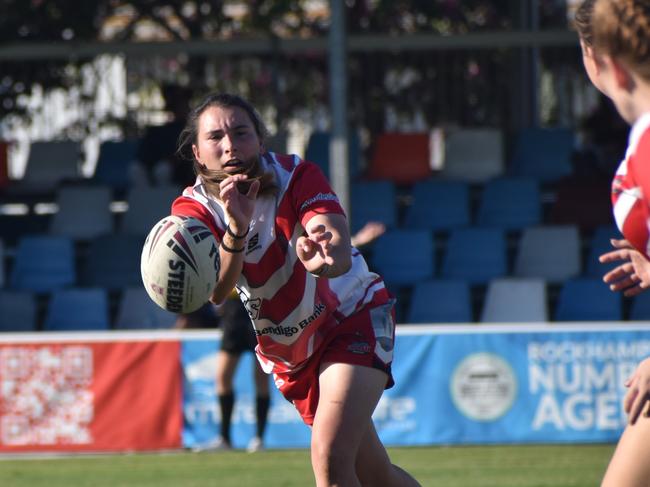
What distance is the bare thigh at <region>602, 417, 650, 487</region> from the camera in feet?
13.4

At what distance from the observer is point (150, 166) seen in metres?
14.3

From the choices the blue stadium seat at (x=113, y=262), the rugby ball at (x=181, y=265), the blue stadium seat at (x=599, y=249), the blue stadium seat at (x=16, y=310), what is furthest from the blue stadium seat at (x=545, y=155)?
the rugby ball at (x=181, y=265)

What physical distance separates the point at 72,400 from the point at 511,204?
5.17m

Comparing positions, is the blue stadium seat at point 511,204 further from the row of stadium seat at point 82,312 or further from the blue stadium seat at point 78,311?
the blue stadium seat at point 78,311

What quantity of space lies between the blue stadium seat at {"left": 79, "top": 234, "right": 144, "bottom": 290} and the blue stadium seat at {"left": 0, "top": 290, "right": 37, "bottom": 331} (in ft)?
2.57

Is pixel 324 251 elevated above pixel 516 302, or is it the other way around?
pixel 324 251

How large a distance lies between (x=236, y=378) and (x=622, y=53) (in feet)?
26.2

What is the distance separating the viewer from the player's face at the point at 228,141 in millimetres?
4773

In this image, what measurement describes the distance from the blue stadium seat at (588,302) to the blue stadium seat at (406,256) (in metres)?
1.32

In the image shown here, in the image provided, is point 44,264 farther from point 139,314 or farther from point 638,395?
point 638,395

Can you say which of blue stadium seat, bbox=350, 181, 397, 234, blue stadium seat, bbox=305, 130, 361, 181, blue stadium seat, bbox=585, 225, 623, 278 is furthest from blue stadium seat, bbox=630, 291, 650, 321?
blue stadium seat, bbox=305, 130, 361, 181

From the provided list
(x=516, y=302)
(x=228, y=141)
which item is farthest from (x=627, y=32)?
(x=516, y=302)

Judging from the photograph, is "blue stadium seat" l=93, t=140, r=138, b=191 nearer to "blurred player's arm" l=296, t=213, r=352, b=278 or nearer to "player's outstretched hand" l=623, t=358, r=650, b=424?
"blurred player's arm" l=296, t=213, r=352, b=278

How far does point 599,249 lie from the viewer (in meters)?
13.1
